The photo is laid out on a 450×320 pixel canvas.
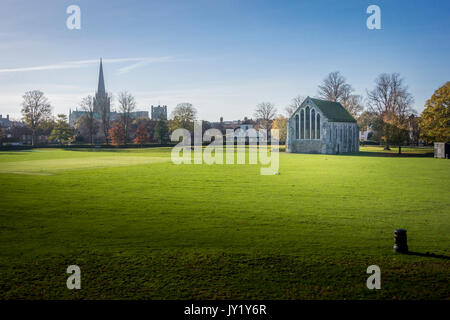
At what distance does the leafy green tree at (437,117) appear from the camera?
2032 inches

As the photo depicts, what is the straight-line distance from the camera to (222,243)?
909 cm

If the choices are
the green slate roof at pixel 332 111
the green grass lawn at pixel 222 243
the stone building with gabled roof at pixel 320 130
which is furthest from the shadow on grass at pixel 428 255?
the green slate roof at pixel 332 111

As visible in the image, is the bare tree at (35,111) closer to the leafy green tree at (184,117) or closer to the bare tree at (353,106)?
the leafy green tree at (184,117)

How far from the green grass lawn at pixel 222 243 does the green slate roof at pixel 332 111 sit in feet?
157

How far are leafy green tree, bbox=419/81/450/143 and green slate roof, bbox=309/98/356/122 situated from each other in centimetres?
1443

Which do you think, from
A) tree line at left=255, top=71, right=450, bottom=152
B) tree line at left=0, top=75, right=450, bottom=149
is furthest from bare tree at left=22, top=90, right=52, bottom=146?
tree line at left=255, top=71, right=450, bottom=152

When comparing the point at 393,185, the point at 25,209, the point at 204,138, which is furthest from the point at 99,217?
the point at 204,138

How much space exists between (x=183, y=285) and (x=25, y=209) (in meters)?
9.40

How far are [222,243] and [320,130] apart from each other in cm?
5579

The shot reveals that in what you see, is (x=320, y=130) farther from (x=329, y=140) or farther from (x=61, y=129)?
(x=61, y=129)

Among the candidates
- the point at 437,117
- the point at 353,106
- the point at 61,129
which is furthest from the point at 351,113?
the point at 61,129

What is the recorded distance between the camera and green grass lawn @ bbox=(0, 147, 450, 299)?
21.6 feet
